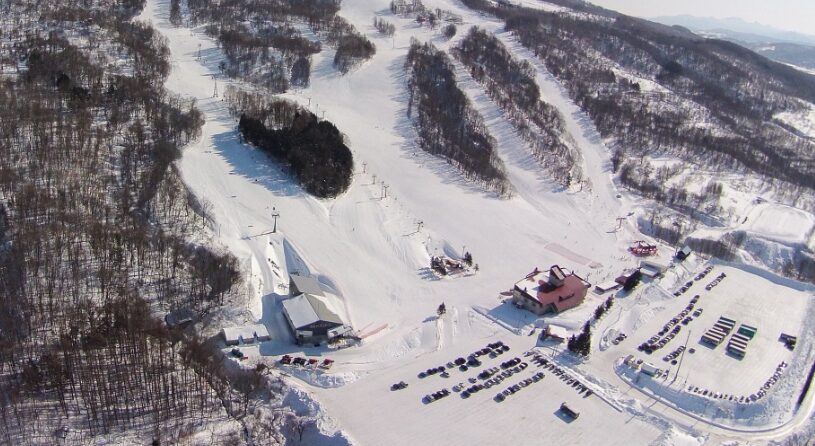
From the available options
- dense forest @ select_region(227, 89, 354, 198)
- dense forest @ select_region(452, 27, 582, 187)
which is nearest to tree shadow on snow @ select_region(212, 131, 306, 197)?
dense forest @ select_region(227, 89, 354, 198)

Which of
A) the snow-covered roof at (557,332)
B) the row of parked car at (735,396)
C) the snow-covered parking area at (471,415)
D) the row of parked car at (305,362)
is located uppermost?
the row of parked car at (735,396)

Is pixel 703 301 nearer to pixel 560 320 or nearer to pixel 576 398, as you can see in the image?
pixel 560 320

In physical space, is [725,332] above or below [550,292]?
below

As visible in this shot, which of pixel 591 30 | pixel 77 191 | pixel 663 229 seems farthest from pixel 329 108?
pixel 591 30

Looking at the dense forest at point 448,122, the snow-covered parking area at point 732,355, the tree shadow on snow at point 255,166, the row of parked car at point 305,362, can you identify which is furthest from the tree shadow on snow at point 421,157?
the row of parked car at point 305,362

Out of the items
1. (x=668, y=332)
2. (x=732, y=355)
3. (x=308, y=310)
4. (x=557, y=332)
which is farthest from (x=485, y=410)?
(x=732, y=355)

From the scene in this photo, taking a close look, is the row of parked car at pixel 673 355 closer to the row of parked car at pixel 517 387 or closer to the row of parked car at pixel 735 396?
the row of parked car at pixel 735 396

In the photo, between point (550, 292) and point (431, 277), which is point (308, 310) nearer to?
point (431, 277)
